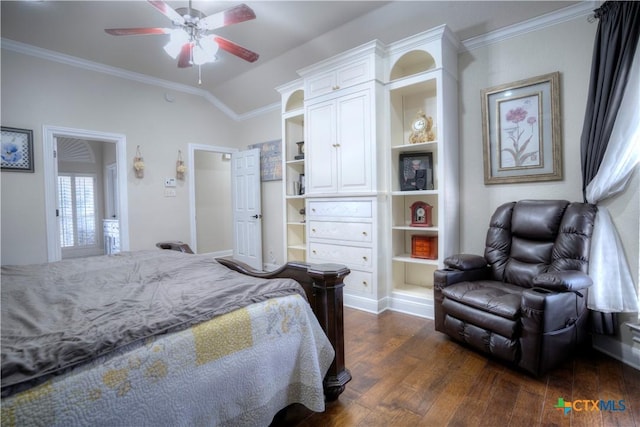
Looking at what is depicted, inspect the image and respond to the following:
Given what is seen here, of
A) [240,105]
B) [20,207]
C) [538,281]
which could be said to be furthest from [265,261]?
[538,281]

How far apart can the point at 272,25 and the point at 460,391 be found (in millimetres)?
3614

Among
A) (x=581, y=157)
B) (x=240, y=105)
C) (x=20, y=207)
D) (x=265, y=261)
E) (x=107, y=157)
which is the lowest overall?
(x=265, y=261)

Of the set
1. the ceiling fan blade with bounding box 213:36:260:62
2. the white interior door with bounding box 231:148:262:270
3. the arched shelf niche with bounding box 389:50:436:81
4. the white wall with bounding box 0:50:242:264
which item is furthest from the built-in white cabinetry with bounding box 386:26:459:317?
the white wall with bounding box 0:50:242:264

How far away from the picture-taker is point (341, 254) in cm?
340

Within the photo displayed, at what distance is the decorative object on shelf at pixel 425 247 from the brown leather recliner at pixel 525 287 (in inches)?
20.0

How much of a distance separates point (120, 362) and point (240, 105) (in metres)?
4.84

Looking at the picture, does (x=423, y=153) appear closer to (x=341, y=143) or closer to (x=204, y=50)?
(x=341, y=143)

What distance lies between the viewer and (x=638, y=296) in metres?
2.03

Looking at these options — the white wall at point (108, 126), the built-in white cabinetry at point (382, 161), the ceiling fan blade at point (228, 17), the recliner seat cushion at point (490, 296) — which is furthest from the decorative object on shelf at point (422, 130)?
the white wall at point (108, 126)

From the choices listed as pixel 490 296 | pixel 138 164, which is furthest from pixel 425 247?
pixel 138 164

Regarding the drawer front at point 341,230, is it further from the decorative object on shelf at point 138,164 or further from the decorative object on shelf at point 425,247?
the decorative object on shelf at point 138,164

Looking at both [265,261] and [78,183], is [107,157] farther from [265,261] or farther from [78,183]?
[265,261]

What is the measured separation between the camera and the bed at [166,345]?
2.78 ft

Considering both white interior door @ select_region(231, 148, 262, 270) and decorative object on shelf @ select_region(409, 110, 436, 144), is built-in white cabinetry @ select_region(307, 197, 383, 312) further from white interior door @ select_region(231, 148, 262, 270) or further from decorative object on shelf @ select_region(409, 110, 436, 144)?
white interior door @ select_region(231, 148, 262, 270)
